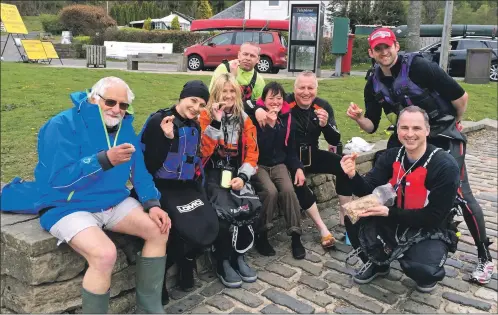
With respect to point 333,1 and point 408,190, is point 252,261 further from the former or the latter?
point 333,1

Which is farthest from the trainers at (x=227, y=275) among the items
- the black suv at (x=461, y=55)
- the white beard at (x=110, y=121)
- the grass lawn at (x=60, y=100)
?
the black suv at (x=461, y=55)

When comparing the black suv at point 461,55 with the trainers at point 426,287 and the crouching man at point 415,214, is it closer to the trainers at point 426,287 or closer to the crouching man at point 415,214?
the crouching man at point 415,214

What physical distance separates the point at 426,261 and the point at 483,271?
2.54 feet

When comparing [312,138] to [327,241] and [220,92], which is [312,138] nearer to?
[327,241]

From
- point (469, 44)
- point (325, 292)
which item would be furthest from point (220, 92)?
point (469, 44)

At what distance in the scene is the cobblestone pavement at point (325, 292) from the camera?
11.0 feet

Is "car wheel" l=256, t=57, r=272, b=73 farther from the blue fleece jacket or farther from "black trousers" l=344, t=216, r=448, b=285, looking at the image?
the blue fleece jacket

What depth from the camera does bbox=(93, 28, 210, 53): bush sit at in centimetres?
3247

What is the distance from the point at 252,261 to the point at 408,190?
1.42 m

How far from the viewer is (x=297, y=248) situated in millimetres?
4180

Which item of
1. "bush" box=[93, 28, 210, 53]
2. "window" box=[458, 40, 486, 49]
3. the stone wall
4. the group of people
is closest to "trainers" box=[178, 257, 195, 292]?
the group of people

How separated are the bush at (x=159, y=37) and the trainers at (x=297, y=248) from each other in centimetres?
2909

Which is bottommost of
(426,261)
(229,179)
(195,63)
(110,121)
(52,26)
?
(426,261)

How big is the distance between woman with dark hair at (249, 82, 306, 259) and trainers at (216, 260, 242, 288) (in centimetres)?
51
